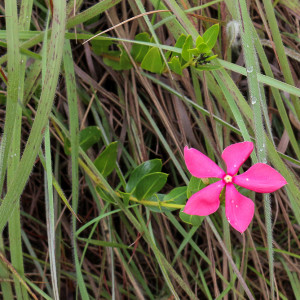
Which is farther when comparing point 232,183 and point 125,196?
point 125,196

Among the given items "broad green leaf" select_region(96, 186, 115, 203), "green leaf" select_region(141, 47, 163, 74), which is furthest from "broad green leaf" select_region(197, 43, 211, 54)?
"broad green leaf" select_region(96, 186, 115, 203)

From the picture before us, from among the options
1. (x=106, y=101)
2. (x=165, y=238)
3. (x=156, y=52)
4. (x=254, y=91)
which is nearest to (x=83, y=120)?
(x=106, y=101)

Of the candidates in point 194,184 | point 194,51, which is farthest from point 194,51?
point 194,184

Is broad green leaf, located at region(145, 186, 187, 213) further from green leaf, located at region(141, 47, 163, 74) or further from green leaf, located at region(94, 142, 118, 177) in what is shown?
green leaf, located at region(141, 47, 163, 74)

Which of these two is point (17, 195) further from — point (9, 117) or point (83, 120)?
point (83, 120)

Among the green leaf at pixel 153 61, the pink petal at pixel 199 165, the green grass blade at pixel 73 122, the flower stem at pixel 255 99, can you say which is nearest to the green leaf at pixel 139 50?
the green leaf at pixel 153 61

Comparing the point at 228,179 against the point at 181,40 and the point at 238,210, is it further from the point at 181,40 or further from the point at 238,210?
the point at 181,40
